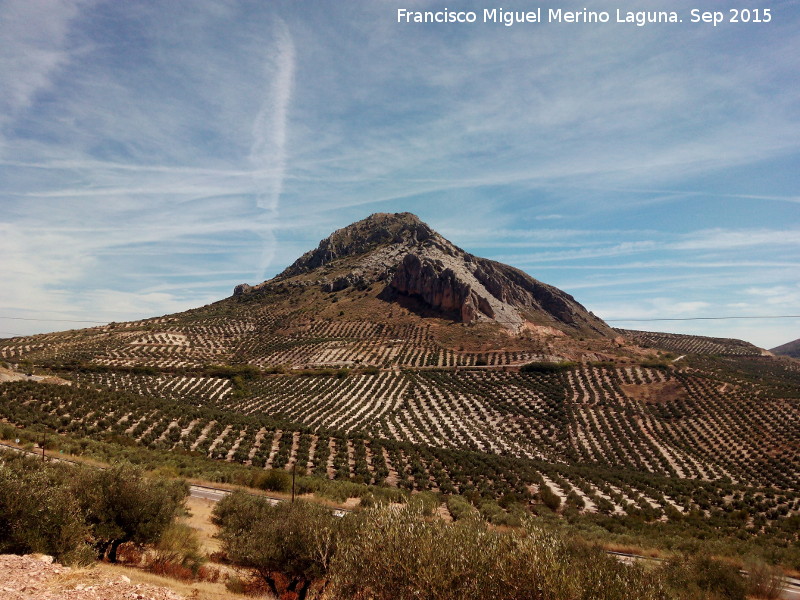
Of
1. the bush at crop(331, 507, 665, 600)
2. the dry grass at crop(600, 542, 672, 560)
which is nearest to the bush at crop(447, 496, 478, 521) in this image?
the dry grass at crop(600, 542, 672, 560)

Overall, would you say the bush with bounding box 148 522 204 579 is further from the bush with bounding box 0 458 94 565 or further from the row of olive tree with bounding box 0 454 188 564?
the bush with bounding box 0 458 94 565

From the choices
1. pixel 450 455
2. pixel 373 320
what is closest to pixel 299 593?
pixel 450 455

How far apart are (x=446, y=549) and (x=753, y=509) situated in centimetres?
3173

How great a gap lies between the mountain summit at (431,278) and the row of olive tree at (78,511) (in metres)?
96.5

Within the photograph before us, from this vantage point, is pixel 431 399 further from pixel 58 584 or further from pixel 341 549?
pixel 58 584

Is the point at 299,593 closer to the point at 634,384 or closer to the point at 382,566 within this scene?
the point at 382,566

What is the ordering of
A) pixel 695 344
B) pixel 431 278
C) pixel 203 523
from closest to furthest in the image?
1. pixel 203 523
2. pixel 431 278
3. pixel 695 344

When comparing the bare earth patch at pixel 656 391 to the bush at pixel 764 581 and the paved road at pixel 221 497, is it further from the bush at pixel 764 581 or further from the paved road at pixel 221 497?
the bush at pixel 764 581

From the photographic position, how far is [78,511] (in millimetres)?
9938

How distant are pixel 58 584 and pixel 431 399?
55.3 meters

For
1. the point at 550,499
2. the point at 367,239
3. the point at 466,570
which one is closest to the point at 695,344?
the point at 367,239

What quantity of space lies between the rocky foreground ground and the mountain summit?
9941 cm

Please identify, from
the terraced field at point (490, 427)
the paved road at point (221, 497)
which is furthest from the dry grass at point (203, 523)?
the terraced field at point (490, 427)

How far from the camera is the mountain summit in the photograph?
372ft
